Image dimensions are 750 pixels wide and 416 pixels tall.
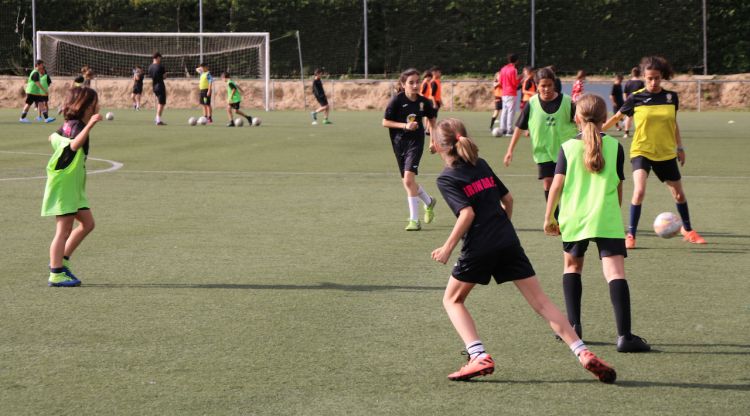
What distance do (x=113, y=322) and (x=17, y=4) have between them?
4687 centimetres

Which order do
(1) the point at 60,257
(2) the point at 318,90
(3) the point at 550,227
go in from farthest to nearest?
1. (2) the point at 318,90
2. (1) the point at 60,257
3. (3) the point at 550,227

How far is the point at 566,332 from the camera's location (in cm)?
634

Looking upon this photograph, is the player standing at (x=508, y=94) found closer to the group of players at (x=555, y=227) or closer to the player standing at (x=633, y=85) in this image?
the player standing at (x=633, y=85)

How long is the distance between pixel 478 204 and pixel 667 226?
5748 mm

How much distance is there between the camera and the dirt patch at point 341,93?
45.7 metres

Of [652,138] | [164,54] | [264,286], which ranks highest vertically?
[164,54]

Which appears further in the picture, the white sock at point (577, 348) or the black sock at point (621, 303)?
the black sock at point (621, 303)

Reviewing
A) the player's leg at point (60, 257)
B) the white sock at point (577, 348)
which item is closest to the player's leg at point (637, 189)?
the white sock at point (577, 348)

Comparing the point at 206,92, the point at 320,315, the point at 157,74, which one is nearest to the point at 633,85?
the point at 320,315

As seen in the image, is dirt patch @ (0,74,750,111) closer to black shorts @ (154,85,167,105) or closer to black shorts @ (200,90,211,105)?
black shorts @ (200,90,211,105)

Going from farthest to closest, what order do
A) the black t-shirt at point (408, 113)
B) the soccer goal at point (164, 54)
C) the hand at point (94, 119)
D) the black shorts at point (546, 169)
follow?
the soccer goal at point (164, 54)
the black t-shirt at point (408, 113)
the black shorts at point (546, 169)
the hand at point (94, 119)

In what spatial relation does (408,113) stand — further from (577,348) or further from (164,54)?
(164,54)

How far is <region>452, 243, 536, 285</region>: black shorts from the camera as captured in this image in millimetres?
6410

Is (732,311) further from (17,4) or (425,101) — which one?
(17,4)
